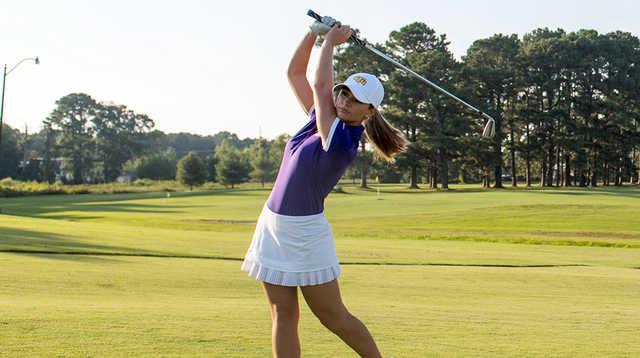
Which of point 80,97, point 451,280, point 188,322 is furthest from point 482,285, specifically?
point 80,97

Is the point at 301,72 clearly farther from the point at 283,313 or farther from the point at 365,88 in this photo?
the point at 283,313

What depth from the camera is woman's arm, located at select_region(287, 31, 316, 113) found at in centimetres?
542

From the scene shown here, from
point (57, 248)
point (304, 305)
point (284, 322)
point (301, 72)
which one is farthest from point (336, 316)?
point (57, 248)

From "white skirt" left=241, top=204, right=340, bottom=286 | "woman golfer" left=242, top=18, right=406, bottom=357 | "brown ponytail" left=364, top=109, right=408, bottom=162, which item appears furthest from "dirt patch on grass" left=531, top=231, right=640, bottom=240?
"white skirt" left=241, top=204, right=340, bottom=286

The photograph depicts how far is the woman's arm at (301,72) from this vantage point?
5.42m

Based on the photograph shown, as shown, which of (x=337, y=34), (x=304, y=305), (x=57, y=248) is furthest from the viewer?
(x=57, y=248)

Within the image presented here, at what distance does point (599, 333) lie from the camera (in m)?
7.55

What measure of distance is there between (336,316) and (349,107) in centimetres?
129

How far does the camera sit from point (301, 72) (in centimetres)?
546

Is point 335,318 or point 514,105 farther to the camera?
point 514,105

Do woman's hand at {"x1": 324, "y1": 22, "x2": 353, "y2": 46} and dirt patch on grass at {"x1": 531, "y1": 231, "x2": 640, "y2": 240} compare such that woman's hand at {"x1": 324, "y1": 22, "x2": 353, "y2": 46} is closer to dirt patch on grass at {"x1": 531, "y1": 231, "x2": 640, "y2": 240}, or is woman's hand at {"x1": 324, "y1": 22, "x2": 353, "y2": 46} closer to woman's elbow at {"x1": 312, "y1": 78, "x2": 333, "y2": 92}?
woman's elbow at {"x1": 312, "y1": 78, "x2": 333, "y2": 92}

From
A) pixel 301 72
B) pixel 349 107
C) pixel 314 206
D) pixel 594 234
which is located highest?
pixel 301 72

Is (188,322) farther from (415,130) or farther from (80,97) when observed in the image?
(80,97)

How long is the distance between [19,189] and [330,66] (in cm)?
7242
